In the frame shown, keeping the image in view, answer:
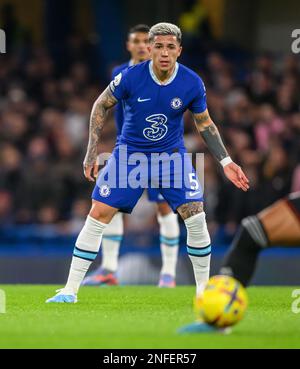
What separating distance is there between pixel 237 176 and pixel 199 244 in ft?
2.57

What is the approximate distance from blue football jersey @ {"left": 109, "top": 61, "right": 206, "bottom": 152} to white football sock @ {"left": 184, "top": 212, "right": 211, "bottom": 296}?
715 millimetres

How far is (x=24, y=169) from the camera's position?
16.3 metres

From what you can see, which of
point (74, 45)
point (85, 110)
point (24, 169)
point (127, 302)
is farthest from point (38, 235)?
point (74, 45)

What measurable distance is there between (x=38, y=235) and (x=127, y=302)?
15.8ft

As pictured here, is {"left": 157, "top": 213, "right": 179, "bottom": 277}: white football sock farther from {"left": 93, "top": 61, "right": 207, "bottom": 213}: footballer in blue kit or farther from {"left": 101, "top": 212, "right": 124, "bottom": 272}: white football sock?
{"left": 93, "top": 61, "right": 207, "bottom": 213}: footballer in blue kit

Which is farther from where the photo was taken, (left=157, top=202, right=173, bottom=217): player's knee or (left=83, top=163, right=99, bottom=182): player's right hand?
(left=157, top=202, right=173, bottom=217): player's knee

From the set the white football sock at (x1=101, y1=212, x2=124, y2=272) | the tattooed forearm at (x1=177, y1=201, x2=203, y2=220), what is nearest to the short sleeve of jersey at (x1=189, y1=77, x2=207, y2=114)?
the tattooed forearm at (x1=177, y1=201, x2=203, y2=220)

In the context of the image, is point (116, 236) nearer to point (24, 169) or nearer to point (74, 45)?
point (24, 169)

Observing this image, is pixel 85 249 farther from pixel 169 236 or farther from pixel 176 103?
pixel 169 236

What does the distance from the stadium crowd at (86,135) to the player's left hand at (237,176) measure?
5302 millimetres

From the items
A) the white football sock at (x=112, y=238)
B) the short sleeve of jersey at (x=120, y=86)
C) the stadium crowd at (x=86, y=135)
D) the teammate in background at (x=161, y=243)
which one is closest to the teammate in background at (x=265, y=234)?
the short sleeve of jersey at (x=120, y=86)

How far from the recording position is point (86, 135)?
1752 cm

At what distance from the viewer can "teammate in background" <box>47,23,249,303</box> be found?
31.5ft

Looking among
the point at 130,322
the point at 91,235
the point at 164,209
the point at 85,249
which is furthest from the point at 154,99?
the point at 164,209
